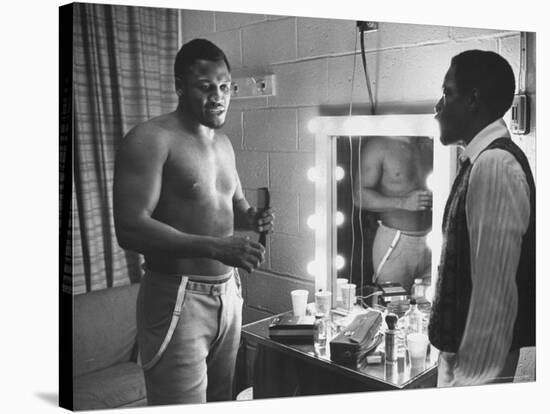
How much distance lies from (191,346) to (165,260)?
234mm

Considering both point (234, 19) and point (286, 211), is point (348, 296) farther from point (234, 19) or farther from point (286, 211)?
point (234, 19)

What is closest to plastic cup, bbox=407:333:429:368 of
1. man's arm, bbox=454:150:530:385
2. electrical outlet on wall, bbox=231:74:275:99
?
man's arm, bbox=454:150:530:385

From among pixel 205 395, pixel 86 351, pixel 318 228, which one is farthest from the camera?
pixel 318 228

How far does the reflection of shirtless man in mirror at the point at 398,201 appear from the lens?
2.32m

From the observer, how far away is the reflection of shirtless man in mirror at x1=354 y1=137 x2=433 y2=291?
7.61ft

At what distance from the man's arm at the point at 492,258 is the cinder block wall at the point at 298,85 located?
252 mm

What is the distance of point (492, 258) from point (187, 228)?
93 cm

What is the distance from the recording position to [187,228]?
6.70 ft

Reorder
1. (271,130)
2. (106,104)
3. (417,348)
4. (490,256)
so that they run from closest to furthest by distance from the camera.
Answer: (106,104)
(271,130)
(417,348)
(490,256)

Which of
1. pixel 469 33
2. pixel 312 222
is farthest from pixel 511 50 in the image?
pixel 312 222

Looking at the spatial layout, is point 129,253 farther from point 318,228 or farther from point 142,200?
point 318,228

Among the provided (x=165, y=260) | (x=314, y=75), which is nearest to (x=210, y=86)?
(x=314, y=75)
